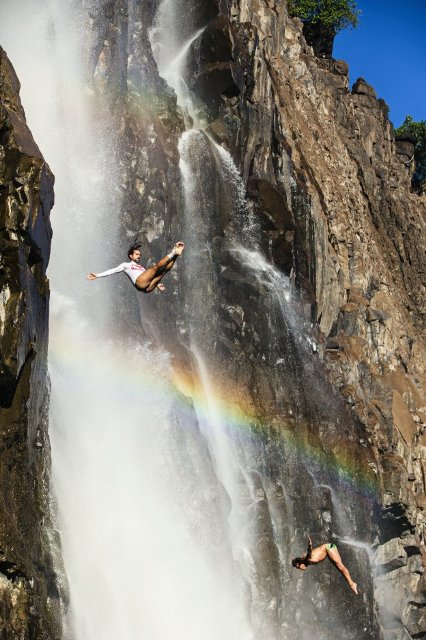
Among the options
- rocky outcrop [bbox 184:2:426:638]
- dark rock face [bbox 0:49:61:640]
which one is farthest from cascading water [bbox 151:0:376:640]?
dark rock face [bbox 0:49:61:640]

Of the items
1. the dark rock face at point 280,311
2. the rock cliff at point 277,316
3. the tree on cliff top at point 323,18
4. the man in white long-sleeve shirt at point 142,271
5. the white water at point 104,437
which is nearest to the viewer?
the man in white long-sleeve shirt at point 142,271

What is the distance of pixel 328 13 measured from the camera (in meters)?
57.4

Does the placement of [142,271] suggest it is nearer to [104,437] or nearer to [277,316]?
[104,437]

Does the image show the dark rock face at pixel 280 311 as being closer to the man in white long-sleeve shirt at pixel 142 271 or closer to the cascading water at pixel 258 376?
the cascading water at pixel 258 376

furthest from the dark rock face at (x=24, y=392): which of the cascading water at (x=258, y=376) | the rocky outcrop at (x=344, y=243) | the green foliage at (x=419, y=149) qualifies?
the green foliage at (x=419, y=149)

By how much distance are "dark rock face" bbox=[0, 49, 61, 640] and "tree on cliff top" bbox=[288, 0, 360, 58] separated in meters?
44.5

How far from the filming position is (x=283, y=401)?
28.4 m

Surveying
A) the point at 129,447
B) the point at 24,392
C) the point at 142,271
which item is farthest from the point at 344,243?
the point at 24,392

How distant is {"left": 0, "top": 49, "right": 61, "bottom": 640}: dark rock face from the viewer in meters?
12.6

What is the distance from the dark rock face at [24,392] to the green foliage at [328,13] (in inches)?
1790

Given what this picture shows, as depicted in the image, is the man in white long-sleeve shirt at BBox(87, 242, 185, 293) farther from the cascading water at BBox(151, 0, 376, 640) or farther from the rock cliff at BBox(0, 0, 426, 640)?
the cascading water at BBox(151, 0, 376, 640)

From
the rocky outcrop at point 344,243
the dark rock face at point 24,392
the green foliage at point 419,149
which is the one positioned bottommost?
the dark rock face at point 24,392

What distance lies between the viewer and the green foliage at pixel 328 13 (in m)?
57.2

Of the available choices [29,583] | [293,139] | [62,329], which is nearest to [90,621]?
[29,583]
